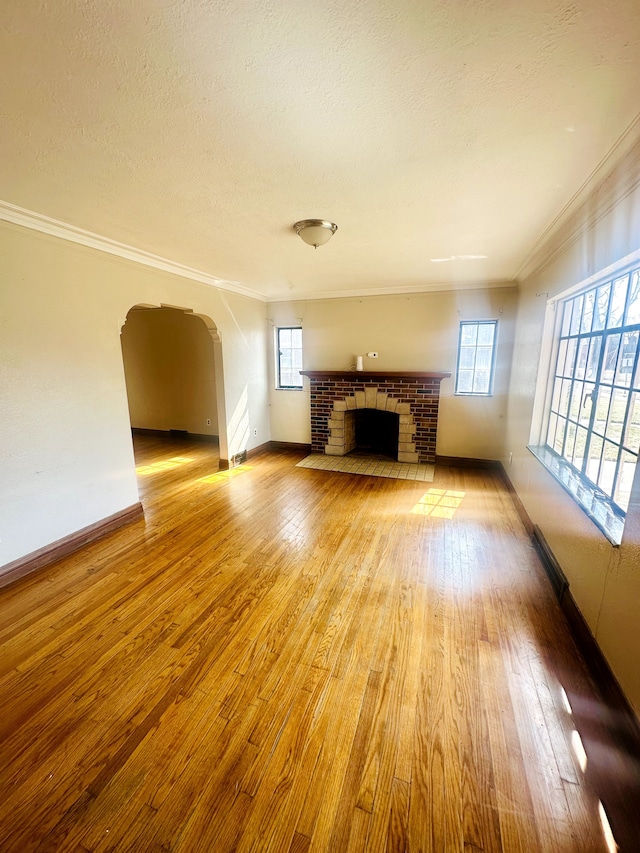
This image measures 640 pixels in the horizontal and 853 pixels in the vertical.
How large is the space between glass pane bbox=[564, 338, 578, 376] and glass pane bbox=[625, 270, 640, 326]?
78 centimetres

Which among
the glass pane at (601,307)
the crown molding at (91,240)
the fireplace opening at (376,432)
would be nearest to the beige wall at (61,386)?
the crown molding at (91,240)

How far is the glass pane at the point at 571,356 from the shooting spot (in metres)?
2.56

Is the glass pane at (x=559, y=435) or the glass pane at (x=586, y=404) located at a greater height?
the glass pane at (x=586, y=404)

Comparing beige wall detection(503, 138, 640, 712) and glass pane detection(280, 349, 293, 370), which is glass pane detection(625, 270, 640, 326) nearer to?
beige wall detection(503, 138, 640, 712)

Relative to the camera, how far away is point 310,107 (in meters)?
1.27

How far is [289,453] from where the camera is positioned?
18.1 ft

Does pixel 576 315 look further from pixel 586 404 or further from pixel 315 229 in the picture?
pixel 315 229

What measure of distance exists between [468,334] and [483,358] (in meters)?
0.38

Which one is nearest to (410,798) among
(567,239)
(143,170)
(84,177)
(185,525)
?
(185,525)

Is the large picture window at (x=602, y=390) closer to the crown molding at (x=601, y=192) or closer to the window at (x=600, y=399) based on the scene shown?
the window at (x=600, y=399)

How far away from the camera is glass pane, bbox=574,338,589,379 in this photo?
2.34 m

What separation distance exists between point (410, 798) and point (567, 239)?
3247mm

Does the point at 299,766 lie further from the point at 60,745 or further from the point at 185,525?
the point at 185,525

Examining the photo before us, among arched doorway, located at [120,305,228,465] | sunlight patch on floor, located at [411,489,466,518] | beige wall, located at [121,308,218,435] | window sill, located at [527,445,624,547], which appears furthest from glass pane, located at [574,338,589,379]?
beige wall, located at [121,308,218,435]
